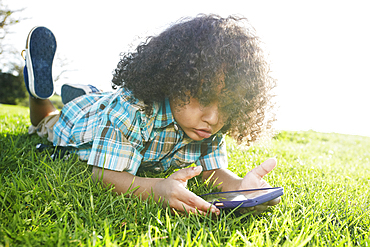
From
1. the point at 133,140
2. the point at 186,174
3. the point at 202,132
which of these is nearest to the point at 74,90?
the point at 133,140

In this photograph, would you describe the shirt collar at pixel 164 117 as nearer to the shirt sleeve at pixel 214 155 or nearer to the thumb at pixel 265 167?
the shirt sleeve at pixel 214 155

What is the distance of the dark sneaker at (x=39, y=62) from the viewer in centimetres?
299

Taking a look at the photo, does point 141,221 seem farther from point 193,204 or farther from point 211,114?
point 211,114

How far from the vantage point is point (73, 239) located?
3.45 feet

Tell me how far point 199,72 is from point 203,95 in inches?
6.8

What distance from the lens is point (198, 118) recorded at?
5.59ft

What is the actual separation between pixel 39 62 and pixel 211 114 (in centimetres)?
244

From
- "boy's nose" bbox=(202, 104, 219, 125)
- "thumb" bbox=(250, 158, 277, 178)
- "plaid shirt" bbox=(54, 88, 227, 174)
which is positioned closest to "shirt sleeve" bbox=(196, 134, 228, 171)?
"plaid shirt" bbox=(54, 88, 227, 174)

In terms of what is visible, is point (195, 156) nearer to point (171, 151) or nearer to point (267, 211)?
point (171, 151)

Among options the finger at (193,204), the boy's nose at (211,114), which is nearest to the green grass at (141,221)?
the finger at (193,204)

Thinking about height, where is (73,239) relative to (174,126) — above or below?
below

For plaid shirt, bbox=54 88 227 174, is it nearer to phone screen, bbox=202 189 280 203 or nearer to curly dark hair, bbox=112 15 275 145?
curly dark hair, bbox=112 15 275 145

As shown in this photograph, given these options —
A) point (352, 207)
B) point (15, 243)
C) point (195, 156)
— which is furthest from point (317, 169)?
A: point (15, 243)

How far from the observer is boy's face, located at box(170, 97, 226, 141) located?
170cm
